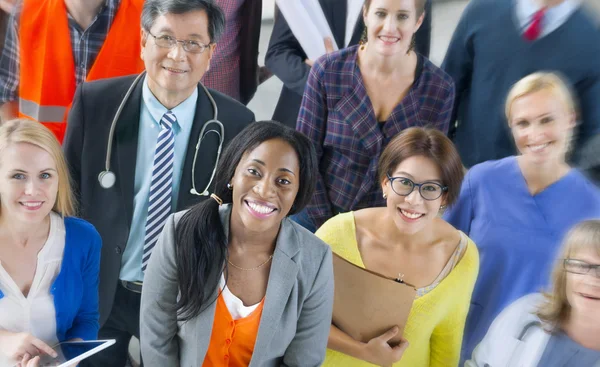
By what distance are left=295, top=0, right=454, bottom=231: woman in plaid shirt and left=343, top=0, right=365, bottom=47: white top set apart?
11cm

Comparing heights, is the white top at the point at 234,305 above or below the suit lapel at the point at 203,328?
above

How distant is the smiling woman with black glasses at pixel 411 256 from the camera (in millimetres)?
1619

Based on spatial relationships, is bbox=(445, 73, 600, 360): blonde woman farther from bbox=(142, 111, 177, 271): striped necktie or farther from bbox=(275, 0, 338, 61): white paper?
bbox=(142, 111, 177, 271): striped necktie

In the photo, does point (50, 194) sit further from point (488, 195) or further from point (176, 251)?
point (488, 195)

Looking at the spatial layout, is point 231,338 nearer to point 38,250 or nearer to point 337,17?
point 38,250

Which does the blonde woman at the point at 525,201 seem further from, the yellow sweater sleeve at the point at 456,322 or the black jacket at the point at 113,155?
the black jacket at the point at 113,155

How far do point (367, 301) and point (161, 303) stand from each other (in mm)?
515

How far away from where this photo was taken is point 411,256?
66.3 inches

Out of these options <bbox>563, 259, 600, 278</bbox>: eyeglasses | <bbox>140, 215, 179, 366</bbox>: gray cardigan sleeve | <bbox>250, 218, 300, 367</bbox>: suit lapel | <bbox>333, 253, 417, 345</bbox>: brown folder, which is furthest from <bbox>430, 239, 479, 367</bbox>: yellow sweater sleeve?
<bbox>140, 215, 179, 366</bbox>: gray cardigan sleeve

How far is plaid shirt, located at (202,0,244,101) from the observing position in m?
2.11

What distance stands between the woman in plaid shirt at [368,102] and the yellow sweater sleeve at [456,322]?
33cm

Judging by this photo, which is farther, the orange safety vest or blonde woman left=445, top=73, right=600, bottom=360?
the orange safety vest

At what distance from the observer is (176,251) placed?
1496 mm

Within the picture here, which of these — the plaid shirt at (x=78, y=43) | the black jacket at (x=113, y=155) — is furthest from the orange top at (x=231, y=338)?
the plaid shirt at (x=78, y=43)
